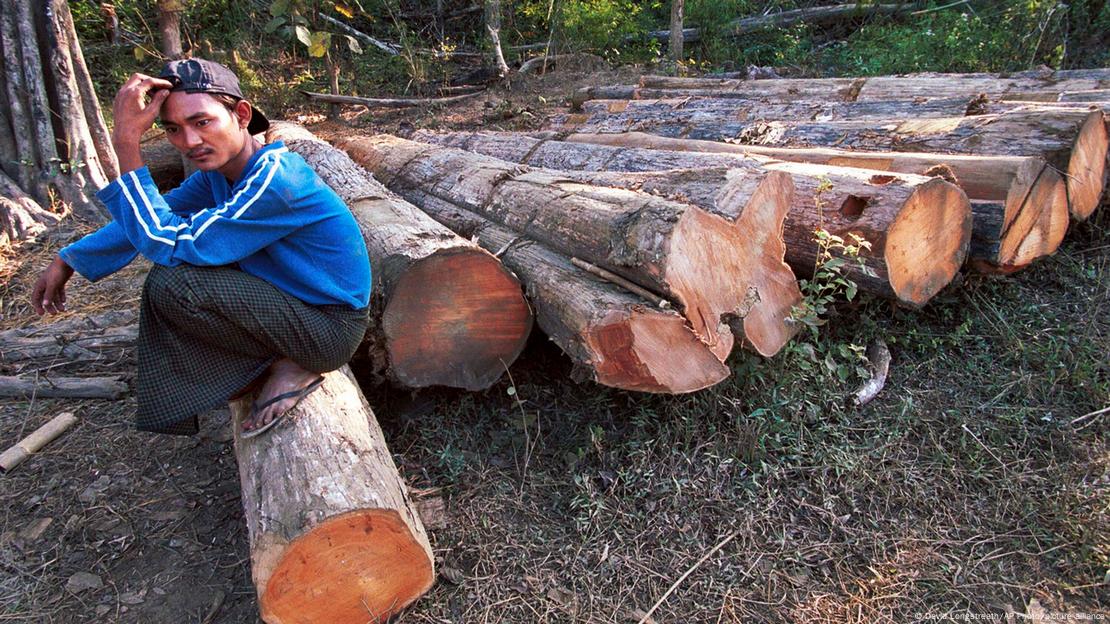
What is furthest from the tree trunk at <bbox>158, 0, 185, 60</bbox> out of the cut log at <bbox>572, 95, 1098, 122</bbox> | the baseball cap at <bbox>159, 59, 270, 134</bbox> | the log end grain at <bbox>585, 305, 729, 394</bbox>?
the log end grain at <bbox>585, 305, 729, 394</bbox>

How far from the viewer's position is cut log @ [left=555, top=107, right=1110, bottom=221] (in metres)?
3.37

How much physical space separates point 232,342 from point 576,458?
1.34m

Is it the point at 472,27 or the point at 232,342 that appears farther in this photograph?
the point at 472,27

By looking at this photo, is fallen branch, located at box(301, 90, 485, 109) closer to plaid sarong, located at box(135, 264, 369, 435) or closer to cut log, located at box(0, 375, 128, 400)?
cut log, located at box(0, 375, 128, 400)

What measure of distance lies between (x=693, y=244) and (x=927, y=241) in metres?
1.22

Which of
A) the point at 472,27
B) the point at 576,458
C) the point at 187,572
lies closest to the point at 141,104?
the point at 187,572

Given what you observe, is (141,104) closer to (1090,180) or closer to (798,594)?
(798,594)

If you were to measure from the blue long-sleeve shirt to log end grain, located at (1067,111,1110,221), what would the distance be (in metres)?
3.57

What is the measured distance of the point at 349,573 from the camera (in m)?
1.91

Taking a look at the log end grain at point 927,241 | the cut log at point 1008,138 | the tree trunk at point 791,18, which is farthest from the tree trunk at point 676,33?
the log end grain at point 927,241

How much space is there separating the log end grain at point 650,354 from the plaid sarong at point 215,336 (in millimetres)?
884

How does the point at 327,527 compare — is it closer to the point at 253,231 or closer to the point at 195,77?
the point at 253,231

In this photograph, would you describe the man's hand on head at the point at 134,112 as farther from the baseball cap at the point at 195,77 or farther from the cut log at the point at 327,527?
the cut log at the point at 327,527

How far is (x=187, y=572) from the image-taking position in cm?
227
